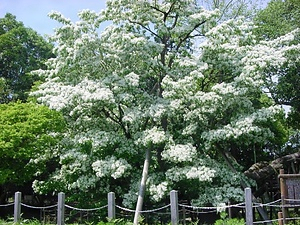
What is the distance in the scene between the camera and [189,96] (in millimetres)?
13898

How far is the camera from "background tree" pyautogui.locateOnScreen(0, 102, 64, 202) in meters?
14.3

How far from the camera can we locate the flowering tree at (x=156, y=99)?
13602 mm

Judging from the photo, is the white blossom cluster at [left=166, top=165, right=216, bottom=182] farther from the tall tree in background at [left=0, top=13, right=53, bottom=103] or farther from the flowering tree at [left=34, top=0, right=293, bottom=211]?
the tall tree in background at [left=0, top=13, right=53, bottom=103]

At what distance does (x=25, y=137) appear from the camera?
47.8 feet

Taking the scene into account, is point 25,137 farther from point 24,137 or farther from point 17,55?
point 17,55

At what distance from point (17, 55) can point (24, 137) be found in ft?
63.1

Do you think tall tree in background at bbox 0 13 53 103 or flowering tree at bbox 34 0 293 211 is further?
tall tree in background at bbox 0 13 53 103

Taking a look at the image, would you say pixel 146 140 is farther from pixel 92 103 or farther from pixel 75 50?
pixel 75 50

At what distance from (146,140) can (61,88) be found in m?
3.73

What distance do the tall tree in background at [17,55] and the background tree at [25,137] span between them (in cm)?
1572

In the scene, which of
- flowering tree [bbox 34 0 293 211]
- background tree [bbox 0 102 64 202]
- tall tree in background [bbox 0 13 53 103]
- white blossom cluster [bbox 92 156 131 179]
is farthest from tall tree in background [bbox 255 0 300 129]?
tall tree in background [bbox 0 13 53 103]

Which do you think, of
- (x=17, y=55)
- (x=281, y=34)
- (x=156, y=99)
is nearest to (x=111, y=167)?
(x=156, y=99)

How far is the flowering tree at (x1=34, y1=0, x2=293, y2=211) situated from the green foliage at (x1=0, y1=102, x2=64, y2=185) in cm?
59

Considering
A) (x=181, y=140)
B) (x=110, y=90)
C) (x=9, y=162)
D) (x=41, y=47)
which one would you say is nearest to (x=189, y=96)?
(x=181, y=140)
